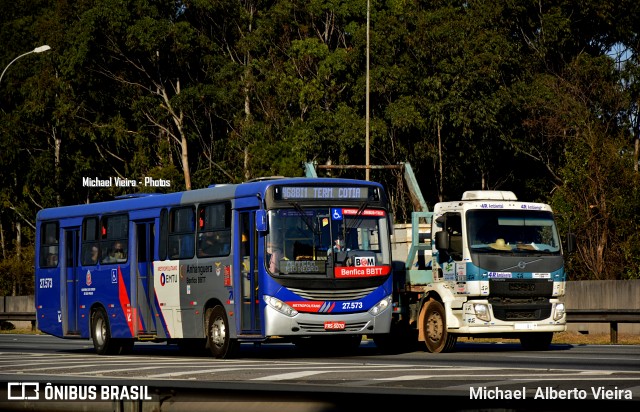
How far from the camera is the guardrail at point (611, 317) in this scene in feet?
95.3

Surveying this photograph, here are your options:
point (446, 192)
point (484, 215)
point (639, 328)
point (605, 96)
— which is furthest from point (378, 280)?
point (446, 192)

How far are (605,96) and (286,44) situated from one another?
15937mm

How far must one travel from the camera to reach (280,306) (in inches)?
880

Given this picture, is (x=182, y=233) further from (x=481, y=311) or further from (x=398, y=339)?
(x=481, y=311)

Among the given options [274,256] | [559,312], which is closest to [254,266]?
[274,256]

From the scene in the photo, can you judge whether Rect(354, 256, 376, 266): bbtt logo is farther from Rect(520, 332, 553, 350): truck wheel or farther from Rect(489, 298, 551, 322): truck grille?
Rect(520, 332, 553, 350): truck wheel

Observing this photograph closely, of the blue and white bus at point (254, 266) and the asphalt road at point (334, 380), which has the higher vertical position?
the blue and white bus at point (254, 266)

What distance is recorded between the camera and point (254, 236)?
23.0 meters

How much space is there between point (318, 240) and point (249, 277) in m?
1.28

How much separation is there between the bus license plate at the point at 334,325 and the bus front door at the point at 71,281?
793 cm

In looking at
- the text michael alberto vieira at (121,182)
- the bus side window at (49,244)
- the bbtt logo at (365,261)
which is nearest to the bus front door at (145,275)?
the bus side window at (49,244)

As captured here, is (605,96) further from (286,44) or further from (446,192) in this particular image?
(286,44)

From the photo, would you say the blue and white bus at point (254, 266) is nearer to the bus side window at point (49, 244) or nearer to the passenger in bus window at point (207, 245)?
the passenger in bus window at point (207, 245)

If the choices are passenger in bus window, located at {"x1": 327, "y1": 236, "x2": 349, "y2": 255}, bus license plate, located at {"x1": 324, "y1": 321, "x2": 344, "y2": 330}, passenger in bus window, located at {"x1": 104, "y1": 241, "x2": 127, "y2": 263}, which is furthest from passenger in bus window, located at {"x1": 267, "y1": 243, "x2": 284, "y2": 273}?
passenger in bus window, located at {"x1": 104, "y1": 241, "x2": 127, "y2": 263}
